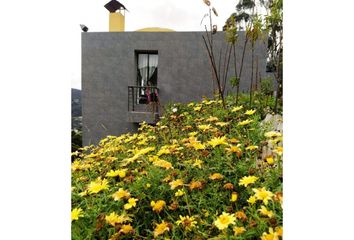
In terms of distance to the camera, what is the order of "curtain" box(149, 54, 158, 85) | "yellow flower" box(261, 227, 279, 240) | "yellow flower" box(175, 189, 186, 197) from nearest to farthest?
"yellow flower" box(261, 227, 279, 240)
"yellow flower" box(175, 189, 186, 197)
"curtain" box(149, 54, 158, 85)

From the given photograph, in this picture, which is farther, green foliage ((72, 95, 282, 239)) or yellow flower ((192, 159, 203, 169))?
yellow flower ((192, 159, 203, 169))

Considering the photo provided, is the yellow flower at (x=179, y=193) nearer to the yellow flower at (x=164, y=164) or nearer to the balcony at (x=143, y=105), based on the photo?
the yellow flower at (x=164, y=164)

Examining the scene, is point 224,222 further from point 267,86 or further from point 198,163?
point 267,86

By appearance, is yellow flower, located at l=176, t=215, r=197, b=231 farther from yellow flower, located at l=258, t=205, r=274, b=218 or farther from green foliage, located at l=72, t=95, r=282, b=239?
yellow flower, located at l=258, t=205, r=274, b=218

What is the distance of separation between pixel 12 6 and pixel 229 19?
3.78 ft

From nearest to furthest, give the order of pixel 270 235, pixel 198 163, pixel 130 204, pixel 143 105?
pixel 270 235
pixel 130 204
pixel 198 163
pixel 143 105

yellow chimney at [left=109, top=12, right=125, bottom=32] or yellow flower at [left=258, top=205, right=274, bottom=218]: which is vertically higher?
yellow chimney at [left=109, top=12, right=125, bottom=32]

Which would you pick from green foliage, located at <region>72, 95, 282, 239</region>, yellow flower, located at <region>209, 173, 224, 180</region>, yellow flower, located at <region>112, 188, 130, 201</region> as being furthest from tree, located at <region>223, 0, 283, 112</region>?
yellow flower, located at <region>112, 188, 130, 201</region>

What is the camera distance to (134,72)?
203cm

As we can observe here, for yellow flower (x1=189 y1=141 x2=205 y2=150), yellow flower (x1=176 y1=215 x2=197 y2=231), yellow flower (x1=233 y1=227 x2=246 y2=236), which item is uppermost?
yellow flower (x1=189 y1=141 x2=205 y2=150)

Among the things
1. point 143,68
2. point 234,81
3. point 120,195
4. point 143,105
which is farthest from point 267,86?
point 120,195

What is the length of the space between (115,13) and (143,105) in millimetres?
652

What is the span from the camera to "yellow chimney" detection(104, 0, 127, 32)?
3.66ft

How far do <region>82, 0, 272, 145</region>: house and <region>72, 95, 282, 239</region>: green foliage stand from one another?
268 mm
